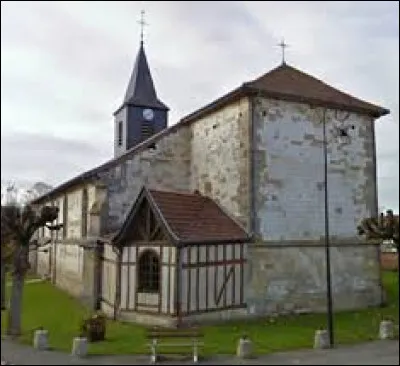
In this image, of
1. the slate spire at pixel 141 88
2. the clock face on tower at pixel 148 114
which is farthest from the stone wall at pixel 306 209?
the slate spire at pixel 141 88

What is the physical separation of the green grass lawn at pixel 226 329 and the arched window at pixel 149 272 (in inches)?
50.7

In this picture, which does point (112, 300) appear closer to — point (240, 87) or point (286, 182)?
point (286, 182)

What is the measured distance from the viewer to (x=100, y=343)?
547 inches

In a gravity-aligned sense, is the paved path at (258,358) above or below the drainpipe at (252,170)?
below

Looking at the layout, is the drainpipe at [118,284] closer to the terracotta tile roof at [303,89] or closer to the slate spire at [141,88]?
the terracotta tile roof at [303,89]

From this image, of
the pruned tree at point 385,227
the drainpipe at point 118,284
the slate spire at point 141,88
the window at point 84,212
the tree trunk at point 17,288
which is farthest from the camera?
the slate spire at point 141,88

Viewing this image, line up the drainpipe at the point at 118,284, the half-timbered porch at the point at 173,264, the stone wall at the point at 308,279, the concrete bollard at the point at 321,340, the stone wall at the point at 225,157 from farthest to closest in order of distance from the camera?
the stone wall at the point at 225,157
the stone wall at the point at 308,279
the drainpipe at the point at 118,284
the half-timbered porch at the point at 173,264
the concrete bollard at the point at 321,340

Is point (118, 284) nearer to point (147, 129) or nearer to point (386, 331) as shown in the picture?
point (386, 331)

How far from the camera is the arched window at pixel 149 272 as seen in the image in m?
17.0

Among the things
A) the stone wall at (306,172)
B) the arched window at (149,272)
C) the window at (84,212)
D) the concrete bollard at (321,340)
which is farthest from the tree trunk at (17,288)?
the window at (84,212)

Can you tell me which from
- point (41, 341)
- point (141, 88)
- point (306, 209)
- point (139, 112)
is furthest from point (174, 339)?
point (141, 88)

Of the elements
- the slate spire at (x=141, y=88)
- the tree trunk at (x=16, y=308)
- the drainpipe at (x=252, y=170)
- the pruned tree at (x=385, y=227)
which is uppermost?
the slate spire at (x=141, y=88)

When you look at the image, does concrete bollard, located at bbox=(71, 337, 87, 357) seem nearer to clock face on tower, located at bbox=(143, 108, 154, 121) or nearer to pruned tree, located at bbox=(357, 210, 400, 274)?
pruned tree, located at bbox=(357, 210, 400, 274)

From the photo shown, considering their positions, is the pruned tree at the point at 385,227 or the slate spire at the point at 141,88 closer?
the pruned tree at the point at 385,227
